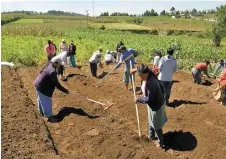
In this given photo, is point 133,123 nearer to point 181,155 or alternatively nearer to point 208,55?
point 181,155

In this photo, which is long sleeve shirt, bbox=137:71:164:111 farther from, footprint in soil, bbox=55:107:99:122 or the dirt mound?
footprint in soil, bbox=55:107:99:122

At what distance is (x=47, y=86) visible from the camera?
316 inches

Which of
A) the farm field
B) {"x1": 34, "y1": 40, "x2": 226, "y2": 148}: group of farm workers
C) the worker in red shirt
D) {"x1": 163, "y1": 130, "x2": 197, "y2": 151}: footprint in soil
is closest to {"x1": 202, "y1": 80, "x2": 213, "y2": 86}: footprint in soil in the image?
the worker in red shirt

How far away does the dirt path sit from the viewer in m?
6.55

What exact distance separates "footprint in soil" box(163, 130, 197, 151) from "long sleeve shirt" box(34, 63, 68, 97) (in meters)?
2.56

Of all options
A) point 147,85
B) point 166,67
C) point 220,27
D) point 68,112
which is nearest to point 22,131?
point 68,112

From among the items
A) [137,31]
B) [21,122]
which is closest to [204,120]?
[21,122]

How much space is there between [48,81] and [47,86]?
13 centimetres

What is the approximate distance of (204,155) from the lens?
6.49 meters

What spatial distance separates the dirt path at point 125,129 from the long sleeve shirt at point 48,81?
81cm

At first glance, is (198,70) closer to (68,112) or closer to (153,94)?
(68,112)

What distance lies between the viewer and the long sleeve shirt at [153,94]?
241 inches

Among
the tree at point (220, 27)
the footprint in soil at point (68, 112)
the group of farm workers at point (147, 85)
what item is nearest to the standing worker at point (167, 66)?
the group of farm workers at point (147, 85)

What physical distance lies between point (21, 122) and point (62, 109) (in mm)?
1388
